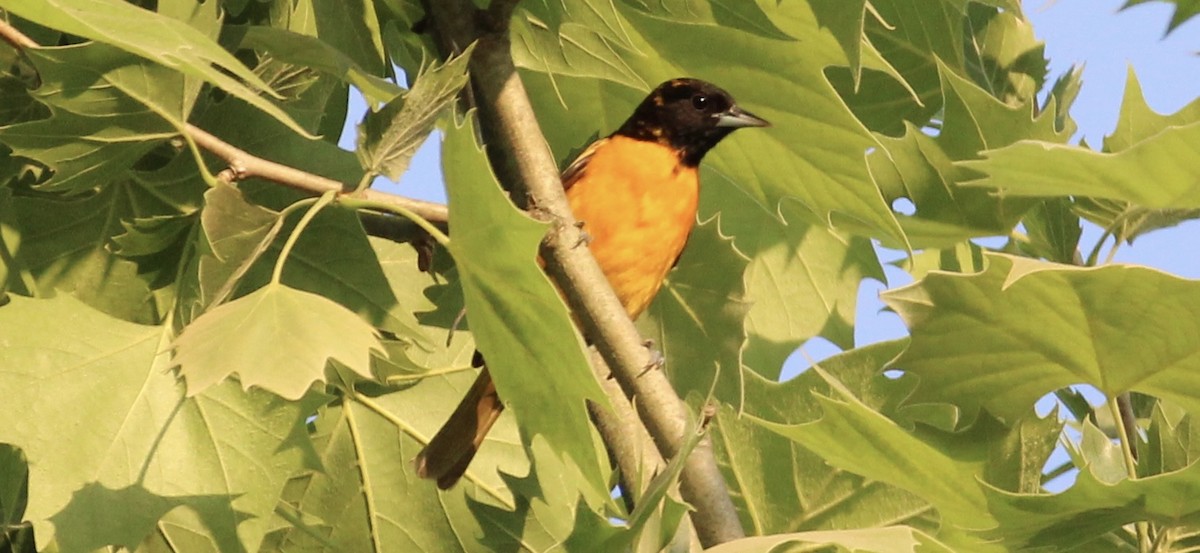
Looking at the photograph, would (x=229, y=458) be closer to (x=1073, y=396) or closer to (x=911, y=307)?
(x=911, y=307)

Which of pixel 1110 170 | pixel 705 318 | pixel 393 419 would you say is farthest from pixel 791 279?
pixel 1110 170

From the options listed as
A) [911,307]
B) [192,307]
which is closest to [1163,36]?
[911,307]

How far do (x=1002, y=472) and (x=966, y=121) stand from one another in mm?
515

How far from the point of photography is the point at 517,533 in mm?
2289

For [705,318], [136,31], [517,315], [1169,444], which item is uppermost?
[136,31]

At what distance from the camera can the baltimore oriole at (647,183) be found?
3080 millimetres

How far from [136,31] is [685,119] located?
2.34 m

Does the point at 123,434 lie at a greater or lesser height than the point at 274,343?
lesser

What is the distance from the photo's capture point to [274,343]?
59.7 inches

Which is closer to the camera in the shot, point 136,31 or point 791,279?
point 136,31

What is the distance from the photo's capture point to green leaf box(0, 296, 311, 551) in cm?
186

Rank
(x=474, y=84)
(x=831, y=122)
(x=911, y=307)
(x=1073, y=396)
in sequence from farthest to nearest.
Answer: (x=1073, y=396) < (x=831, y=122) < (x=474, y=84) < (x=911, y=307)

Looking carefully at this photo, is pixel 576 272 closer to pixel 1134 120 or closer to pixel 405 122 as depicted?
pixel 405 122

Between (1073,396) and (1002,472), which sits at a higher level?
(1002,472)
